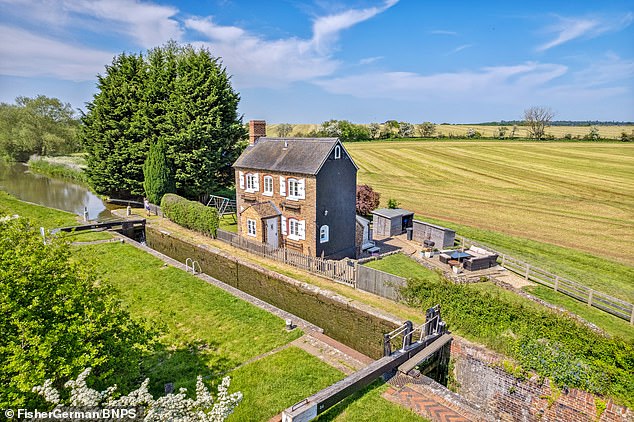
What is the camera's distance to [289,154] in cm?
2300

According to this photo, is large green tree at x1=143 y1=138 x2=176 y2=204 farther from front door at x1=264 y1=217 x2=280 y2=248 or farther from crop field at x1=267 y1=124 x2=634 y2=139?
crop field at x1=267 y1=124 x2=634 y2=139

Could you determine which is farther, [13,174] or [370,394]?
[13,174]

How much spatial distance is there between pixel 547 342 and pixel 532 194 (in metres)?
34.5

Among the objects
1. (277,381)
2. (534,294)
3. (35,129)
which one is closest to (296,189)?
(277,381)

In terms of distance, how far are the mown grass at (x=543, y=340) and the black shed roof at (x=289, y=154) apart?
31.9 feet

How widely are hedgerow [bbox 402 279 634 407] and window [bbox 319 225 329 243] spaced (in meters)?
8.86

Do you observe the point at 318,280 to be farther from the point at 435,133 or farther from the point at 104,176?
the point at 435,133

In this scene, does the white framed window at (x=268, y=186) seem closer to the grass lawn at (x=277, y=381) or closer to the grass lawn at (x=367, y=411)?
the grass lawn at (x=277, y=381)

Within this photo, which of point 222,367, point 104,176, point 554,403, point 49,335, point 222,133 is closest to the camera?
point 49,335

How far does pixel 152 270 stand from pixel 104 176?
2046cm

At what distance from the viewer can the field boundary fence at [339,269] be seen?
1559 cm

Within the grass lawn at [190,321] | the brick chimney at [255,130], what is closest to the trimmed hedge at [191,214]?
the grass lawn at [190,321]

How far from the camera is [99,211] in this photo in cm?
3516

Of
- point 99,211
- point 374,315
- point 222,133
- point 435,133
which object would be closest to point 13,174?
point 99,211
